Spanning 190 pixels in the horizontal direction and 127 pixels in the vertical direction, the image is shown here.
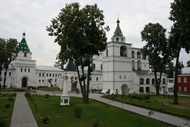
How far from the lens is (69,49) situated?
25078mm

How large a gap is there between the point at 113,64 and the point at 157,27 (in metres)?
13.3

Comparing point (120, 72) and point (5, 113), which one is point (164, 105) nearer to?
point (5, 113)

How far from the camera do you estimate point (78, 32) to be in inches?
970

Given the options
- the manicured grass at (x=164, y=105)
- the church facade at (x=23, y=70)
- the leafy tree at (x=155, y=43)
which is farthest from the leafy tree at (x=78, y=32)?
the church facade at (x=23, y=70)

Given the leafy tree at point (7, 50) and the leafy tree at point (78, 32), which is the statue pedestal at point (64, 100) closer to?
the leafy tree at point (78, 32)

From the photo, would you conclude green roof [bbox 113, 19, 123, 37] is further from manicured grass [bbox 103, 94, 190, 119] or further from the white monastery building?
manicured grass [bbox 103, 94, 190, 119]

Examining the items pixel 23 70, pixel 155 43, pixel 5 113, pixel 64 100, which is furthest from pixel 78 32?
pixel 23 70

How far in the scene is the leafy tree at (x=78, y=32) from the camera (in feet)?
81.1

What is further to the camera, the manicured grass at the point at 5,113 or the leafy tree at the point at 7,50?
the leafy tree at the point at 7,50

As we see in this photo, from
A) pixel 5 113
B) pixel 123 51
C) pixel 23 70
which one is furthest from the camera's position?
pixel 23 70

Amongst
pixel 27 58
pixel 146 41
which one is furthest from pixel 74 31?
pixel 27 58

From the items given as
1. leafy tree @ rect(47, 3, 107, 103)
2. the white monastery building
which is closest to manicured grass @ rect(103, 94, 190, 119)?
leafy tree @ rect(47, 3, 107, 103)

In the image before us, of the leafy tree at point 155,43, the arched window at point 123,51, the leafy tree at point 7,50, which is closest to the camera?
the leafy tree at point 155,43

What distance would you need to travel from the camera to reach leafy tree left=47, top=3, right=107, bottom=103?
974 inches
